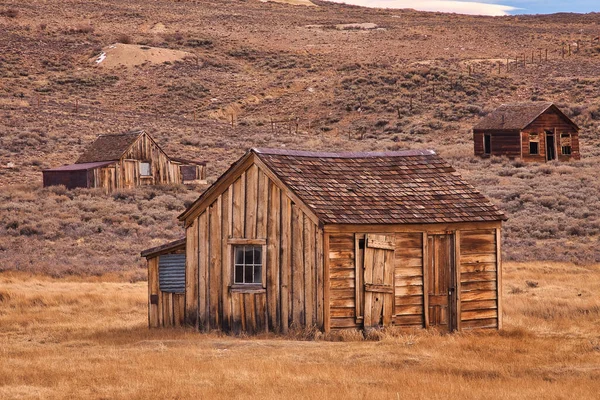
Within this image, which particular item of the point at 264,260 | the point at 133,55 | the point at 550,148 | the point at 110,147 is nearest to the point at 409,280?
the point at 264,260

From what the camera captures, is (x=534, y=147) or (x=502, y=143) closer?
(x=502, y=143)

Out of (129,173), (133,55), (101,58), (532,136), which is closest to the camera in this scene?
(129,173)

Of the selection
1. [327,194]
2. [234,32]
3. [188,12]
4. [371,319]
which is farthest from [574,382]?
[188,12]

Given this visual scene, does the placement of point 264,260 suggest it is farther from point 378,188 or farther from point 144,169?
point 144,169

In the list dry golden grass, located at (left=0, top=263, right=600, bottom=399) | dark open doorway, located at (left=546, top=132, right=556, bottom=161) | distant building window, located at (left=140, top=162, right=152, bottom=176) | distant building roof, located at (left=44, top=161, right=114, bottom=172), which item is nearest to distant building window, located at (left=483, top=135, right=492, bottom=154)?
dark open doorway, located at (left=546, top=132, right=556, bottom=161)

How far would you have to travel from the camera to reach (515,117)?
55406 millimetres

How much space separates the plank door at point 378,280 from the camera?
1752 centimetres

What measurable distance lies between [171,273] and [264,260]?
2.61m

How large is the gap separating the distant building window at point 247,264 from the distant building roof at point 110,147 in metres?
29.5

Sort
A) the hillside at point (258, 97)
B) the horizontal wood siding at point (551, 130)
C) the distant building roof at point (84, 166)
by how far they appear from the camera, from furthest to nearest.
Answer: the horizontal wood siding at point (551, 130), the distant building roof at point (84, 166), the hillside at point (258, 97)

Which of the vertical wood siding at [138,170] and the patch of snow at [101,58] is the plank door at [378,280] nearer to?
the vertical wood siding at [138,170]

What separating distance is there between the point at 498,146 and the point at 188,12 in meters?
72.1

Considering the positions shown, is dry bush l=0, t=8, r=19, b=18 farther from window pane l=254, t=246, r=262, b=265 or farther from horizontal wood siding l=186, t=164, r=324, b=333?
window pane l=254, t=246, r=262, b=265

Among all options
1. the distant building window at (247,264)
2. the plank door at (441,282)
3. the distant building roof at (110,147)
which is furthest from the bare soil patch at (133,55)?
the plank door at (441,282)
